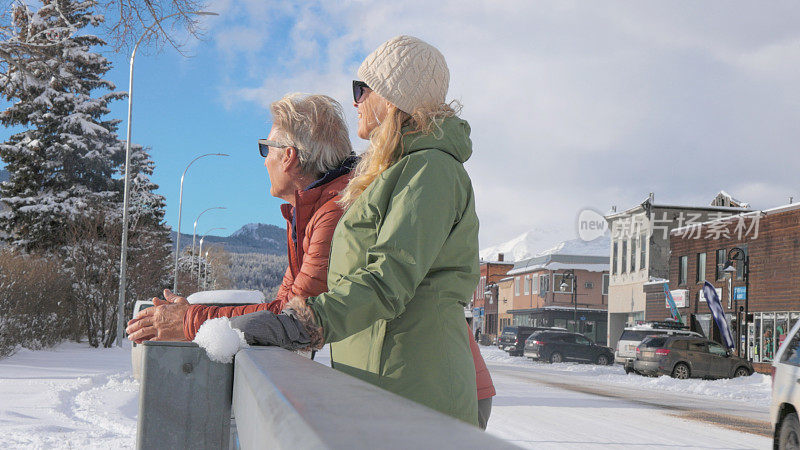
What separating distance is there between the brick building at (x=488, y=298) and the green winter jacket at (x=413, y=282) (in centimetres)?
8350

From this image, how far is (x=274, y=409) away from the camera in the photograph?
107cm

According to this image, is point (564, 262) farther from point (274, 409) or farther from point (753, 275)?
point (274, 409)

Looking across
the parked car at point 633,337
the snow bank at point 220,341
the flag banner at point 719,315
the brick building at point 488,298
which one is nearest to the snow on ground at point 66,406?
the snow bank at point 220,341

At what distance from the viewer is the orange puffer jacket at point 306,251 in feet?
8.77

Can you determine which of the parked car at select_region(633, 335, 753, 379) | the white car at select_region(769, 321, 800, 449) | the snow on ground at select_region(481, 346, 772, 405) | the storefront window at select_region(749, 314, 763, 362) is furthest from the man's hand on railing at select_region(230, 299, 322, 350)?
the storefront window at select_region(749, 314, 763, 362)

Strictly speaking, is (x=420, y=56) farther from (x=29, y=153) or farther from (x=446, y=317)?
(x=29, y=153)

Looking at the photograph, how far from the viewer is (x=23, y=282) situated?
71.8ft

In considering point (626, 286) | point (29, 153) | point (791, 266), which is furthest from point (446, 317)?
point (626, 286)

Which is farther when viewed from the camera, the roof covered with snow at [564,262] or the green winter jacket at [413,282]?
the roof covered with snow at [564,262]

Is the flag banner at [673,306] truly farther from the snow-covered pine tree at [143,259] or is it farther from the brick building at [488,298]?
the brick building at [488,298]

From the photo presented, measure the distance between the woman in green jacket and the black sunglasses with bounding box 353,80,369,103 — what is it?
0.20 meters

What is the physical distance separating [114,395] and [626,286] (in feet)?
156

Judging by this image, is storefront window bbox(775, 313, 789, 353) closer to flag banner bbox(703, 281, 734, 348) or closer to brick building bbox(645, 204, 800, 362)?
brick building bbox(645, 204, 800, 362)

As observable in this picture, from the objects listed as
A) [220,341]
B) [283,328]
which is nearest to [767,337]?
[283,328]
